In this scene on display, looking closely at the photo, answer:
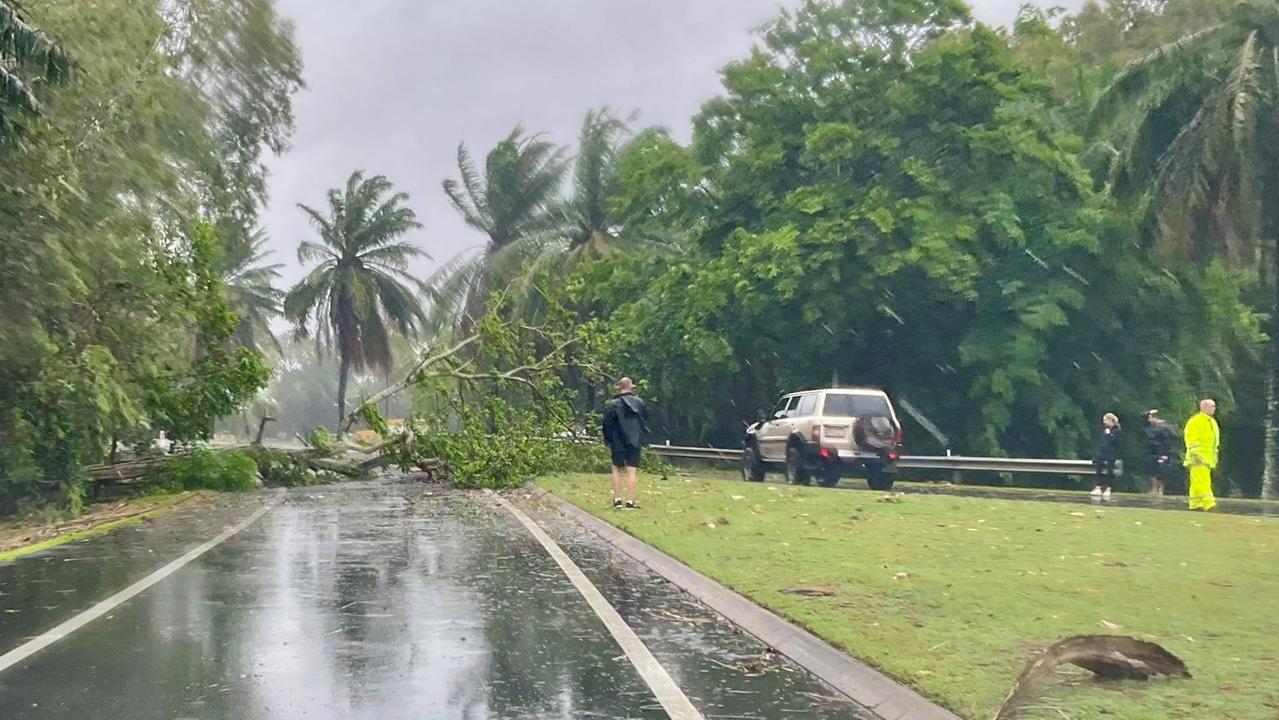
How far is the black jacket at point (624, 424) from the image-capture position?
18031mm

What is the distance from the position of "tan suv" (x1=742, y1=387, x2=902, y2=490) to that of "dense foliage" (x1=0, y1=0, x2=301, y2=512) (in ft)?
35.4

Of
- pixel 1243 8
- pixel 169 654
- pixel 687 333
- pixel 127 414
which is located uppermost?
pixel 1243 8

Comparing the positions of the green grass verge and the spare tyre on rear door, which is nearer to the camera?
the green grass verge

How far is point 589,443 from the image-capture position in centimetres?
2964

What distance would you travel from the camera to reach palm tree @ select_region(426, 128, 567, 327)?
5134cm

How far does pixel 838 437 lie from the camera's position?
2555cm

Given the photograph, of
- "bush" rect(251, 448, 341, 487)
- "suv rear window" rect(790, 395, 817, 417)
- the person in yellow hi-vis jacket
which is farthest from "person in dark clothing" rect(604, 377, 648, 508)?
"bush" rect(251, 448, 341, 487)

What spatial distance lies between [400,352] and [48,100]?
56.1 metres

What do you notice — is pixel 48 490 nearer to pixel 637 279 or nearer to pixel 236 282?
pixel 637 279

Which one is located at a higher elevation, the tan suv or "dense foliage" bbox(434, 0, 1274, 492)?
"dense foliage" bbox(434, 0, 1274, 492)

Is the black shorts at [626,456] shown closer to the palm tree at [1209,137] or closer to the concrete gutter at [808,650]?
the concrete gutter at [808,650]

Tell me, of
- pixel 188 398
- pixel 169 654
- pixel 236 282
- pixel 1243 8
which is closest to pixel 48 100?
pixel 188 398

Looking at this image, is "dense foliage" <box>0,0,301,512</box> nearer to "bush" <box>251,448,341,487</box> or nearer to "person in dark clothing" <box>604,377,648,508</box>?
"bush" <box>251,448,341,487</box>

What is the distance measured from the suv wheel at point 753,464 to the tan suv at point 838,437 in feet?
5.56
